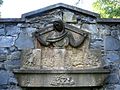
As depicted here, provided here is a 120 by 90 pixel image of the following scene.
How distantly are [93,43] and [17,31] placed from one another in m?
1.48

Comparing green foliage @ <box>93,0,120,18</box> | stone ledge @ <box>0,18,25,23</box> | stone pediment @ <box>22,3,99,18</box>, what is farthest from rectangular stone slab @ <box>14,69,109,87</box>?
green foliage @ <box>93,0,120,18</box>

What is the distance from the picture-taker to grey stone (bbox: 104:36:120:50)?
556cm

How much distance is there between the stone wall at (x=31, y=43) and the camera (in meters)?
5.45

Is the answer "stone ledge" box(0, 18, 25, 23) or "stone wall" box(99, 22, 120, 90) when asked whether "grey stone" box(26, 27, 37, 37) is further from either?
"stone wall" box(99, 22, 120, 90)

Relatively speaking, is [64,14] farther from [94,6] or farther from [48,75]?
[94,6]

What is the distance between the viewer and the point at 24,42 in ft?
18.1

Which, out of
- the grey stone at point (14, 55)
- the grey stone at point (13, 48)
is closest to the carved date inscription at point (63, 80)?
the grey stone at point (14, 55)

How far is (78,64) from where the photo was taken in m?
5.39

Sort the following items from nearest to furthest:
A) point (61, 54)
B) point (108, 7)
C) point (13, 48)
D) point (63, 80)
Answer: point (63, 80)
point (61, 54)
point (13, 48)
point (108, 7)

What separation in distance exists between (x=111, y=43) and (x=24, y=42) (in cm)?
167

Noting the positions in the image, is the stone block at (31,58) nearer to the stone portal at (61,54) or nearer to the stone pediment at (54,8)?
the stone portal at (61,54)

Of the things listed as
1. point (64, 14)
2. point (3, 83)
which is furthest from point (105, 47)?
point (3, 83)

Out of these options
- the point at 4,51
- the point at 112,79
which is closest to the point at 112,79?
the point at 112,79

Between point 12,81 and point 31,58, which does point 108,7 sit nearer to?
point 31,58
